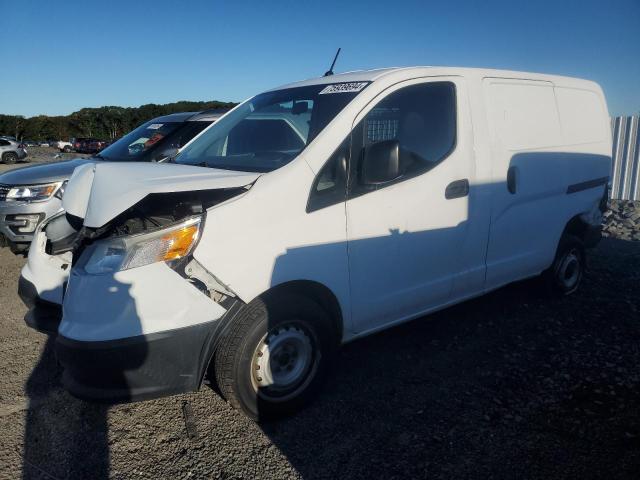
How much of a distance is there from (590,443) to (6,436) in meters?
3.17

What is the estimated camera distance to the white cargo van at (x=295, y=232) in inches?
89.9

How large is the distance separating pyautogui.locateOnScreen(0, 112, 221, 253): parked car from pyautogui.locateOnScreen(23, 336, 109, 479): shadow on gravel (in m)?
2.87

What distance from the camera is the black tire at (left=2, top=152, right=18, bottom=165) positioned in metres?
24.0

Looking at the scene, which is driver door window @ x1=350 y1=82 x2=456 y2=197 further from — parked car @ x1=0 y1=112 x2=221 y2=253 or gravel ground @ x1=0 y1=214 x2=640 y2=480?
parked car @ x1=0 y1=112 x2=221 y2=253

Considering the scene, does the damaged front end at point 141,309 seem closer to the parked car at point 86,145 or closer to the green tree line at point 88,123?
the parked car at point 86,145

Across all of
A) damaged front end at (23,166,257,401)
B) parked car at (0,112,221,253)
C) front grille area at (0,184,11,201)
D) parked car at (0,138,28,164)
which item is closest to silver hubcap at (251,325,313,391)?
damaged front end at (23,166,257,401)

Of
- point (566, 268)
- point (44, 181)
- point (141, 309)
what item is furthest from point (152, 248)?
point (44, 181)

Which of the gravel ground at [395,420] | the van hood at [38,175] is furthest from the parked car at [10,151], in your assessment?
the gravel ground at [395,420]

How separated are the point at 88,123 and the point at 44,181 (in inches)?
1920

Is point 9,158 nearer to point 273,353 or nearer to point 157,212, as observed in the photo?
point 157,212

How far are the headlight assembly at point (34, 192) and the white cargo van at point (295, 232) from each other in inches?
96.7

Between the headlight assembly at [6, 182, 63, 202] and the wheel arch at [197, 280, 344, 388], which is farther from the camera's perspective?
the headlight assembly at [6, 182, 63, 202]

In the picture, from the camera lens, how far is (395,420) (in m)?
2.79

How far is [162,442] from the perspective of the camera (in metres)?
2.62
